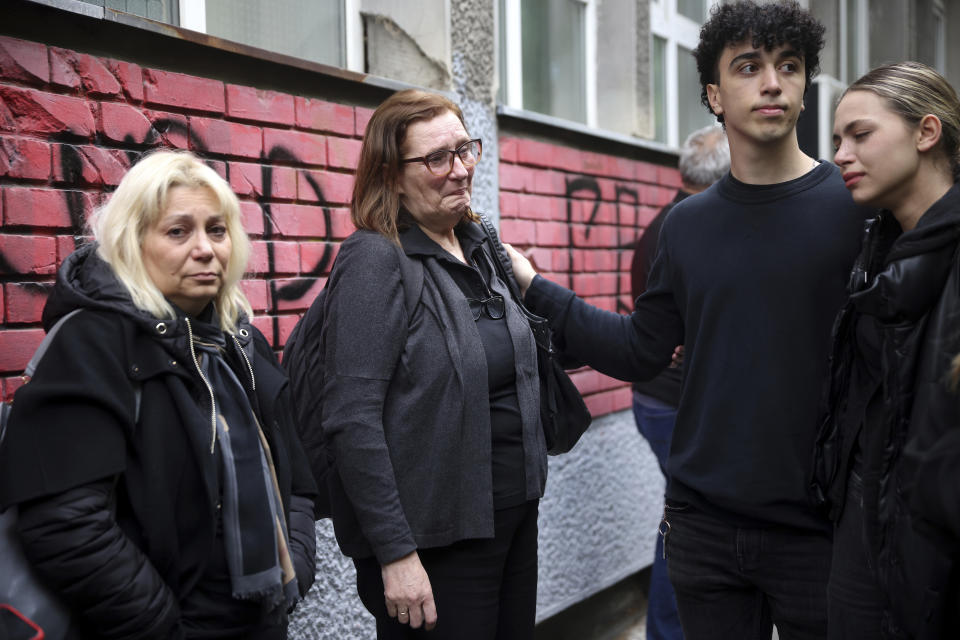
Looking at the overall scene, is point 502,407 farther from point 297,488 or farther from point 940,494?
point 940,494

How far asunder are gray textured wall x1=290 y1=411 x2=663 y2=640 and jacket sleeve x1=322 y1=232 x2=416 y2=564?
6.94 feet

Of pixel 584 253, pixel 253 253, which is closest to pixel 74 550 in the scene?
pixel 253 253

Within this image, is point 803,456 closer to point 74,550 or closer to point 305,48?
point 74,550

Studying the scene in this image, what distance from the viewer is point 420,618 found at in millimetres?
2068

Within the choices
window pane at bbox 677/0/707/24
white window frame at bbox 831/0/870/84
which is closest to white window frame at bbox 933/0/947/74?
white window frame at bbox 831/0/870/84

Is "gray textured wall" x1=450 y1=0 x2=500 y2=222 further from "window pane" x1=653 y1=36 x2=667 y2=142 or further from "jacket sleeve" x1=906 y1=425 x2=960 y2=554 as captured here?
"jacket sleeve" x1=906 y1=425 x2=960 y2=554

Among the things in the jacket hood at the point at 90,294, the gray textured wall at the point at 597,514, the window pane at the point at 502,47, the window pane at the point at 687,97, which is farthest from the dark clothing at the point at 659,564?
the window pane at the point at 687,97

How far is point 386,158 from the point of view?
7.26 feet

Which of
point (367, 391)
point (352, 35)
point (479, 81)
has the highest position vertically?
point (352, 35)

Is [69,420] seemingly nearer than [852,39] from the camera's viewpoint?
Yes

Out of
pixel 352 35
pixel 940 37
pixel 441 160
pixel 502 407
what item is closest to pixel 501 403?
pixel 502 407

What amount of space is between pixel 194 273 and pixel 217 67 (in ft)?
3.73

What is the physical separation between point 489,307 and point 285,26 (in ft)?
5.00

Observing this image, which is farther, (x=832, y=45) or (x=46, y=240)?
(x=832, y=45)
